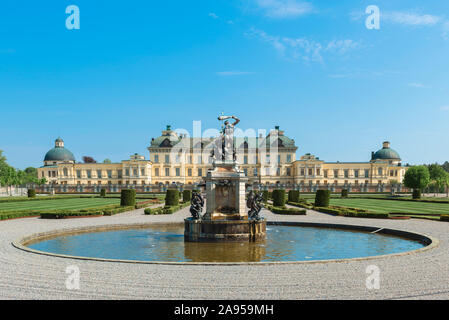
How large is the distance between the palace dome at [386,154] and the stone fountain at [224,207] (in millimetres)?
98361

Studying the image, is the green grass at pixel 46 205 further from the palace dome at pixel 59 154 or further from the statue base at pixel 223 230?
the palace dome at pixel 59 154

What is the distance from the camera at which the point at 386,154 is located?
340 ft

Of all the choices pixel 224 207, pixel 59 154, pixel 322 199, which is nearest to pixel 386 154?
pixel 322 199

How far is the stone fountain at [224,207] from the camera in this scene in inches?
588

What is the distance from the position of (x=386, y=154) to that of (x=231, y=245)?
10022cm

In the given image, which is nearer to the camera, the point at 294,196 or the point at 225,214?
the point at 225,214

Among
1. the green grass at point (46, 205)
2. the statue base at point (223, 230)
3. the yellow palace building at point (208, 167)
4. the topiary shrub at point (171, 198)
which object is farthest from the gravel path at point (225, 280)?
the yellow palace building at point (208, 167)

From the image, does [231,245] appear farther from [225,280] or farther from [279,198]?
[279,198]

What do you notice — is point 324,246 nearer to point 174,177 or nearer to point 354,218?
point 354,218

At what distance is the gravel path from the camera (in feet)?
24.1

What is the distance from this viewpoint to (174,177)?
3959 inches

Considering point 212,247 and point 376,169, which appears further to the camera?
point 376,169
